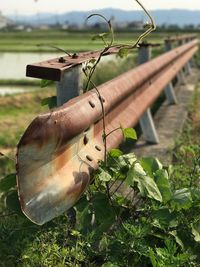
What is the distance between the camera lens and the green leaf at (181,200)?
6.35 ft

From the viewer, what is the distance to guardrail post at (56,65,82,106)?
2.05m

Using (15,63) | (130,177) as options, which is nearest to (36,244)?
(130,177)

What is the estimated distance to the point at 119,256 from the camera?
1.77 metres

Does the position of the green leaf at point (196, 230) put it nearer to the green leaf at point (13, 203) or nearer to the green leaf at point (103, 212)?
the green leaf at point (103, 212)

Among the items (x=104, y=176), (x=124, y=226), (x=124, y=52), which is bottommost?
(x=124, y=226)

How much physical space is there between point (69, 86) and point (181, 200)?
0.67m

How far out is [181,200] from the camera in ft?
6.38

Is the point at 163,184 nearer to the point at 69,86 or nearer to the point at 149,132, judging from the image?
the point at 69,86

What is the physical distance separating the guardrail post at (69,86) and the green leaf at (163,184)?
501 millimetres

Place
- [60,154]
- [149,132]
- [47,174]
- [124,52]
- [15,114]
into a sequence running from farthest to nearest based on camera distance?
[15,114]
[149,132]
[124,52]
[60,154]
[47,174]

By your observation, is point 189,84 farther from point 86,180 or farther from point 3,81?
point 3,81

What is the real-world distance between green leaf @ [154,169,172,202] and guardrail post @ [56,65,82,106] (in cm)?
50

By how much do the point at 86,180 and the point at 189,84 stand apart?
7.66 metres

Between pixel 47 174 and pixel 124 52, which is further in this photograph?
pixel 124 52
